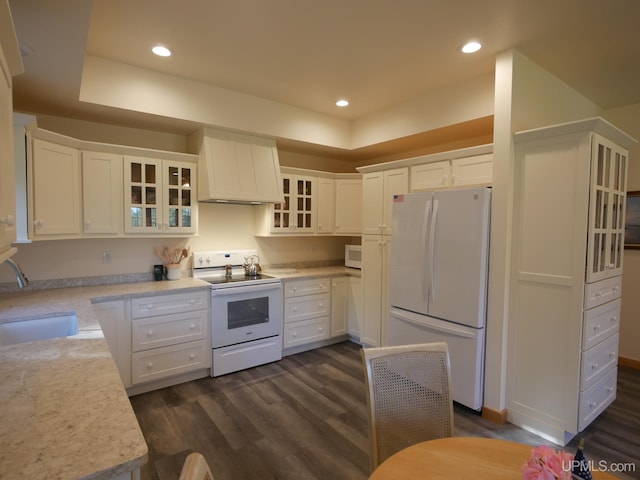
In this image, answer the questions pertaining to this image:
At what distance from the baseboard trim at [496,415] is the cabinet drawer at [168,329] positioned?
246cm

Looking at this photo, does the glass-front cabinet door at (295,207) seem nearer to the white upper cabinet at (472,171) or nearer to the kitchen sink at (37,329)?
the white upper cabinet at (472,171)

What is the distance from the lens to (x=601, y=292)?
2.49m

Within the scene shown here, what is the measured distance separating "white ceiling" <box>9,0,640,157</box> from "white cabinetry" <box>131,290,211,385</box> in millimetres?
1640

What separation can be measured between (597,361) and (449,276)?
3.79 ft

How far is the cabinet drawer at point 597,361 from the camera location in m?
2.36

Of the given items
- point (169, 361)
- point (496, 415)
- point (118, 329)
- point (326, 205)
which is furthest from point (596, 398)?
point (118, 329)

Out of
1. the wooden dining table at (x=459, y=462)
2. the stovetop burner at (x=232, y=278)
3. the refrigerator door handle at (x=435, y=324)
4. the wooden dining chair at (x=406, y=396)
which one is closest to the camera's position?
the wooden dining table at (x=459, y=462)

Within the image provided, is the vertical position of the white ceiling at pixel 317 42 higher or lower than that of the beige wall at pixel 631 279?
higher

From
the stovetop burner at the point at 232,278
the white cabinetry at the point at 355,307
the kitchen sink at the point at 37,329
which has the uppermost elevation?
the stovetop burner at the point at 232,278

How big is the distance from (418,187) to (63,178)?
302 centimetres

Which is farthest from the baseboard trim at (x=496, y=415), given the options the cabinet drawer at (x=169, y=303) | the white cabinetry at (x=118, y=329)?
the white cabinetry at (x=118, y=329)

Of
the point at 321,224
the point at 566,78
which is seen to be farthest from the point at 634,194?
the point at 321,224

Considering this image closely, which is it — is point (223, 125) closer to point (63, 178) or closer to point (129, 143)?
point (129, 143)

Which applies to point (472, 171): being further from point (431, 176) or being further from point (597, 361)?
point (597, 361)
